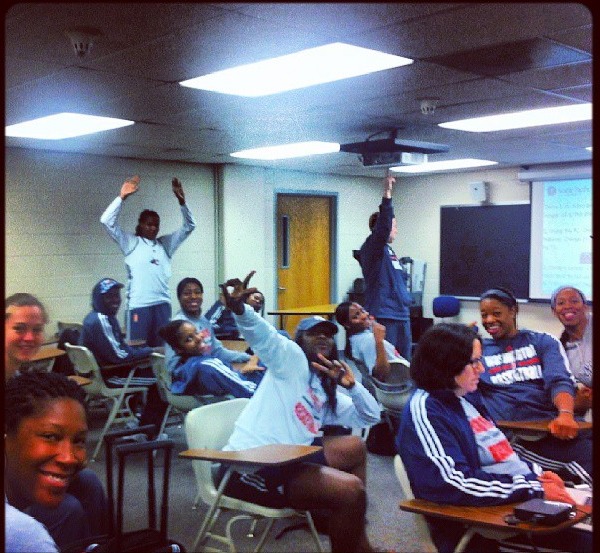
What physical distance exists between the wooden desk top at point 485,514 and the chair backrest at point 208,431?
0.98 meters

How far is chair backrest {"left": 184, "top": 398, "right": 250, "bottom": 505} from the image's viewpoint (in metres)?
2.84

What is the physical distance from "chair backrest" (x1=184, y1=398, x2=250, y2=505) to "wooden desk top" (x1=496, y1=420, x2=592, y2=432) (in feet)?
3.68

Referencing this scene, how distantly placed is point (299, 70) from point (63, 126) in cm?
247

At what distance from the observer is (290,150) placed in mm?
6867

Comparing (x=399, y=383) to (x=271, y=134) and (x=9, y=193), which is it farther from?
(x=9, y=193)

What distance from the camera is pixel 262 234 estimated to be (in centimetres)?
828

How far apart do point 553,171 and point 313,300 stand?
326 centimetres

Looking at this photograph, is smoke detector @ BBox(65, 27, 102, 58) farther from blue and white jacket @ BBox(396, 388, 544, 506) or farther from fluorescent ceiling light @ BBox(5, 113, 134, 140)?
fluorescent ceiling light @ BBox(5, 113, 134, 140)

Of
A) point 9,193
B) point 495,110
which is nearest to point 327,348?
point 495,110

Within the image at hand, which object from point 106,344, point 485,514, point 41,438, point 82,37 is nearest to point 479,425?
point 485,514

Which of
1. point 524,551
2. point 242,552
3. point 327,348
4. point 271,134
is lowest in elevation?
point 242,552

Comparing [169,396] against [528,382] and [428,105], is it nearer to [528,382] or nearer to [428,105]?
[528,382]

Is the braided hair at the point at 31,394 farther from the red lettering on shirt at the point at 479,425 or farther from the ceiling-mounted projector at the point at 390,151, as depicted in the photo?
the ceiling-mounted projector at the point at 390,151

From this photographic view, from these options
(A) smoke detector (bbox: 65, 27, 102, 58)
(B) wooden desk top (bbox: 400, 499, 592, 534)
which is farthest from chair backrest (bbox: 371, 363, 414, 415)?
(A) smoke detector (bbox: 65, 27, 102, 58)
